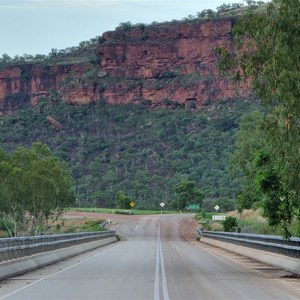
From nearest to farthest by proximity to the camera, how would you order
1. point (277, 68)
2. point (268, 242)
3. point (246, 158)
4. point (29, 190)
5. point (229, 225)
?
point (277, 68) < point (268, 242) < point (229, 225) < point (29, 190) < point (246, 158)

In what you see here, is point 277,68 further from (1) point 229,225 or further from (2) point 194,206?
(2) point 194,206

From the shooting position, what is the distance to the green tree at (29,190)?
81688mm

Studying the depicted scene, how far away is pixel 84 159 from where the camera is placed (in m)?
180

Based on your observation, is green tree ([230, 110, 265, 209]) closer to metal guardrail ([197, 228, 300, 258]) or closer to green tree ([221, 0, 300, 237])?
metal guardrail ([197, 228, 300, 258])

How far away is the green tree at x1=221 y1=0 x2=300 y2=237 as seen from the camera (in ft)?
83.8

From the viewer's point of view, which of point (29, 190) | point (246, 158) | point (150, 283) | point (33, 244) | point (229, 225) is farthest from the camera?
point (246, 158)

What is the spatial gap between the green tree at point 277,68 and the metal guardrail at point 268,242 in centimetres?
580

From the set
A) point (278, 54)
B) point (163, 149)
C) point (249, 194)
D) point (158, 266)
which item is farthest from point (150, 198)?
point (278, 54)

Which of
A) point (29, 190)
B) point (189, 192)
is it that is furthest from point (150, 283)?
point (189, 192)

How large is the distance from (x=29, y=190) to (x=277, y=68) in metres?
58.6

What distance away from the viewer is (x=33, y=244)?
35.4m

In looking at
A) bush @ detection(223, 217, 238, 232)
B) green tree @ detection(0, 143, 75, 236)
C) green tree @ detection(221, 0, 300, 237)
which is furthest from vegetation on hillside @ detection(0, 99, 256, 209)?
green tree @ detection(221, 0, 300, 237)

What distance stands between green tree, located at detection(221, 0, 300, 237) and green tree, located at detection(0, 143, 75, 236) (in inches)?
2152

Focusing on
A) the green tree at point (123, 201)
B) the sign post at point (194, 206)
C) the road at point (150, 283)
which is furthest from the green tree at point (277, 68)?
the green tree at point (123, 201)
